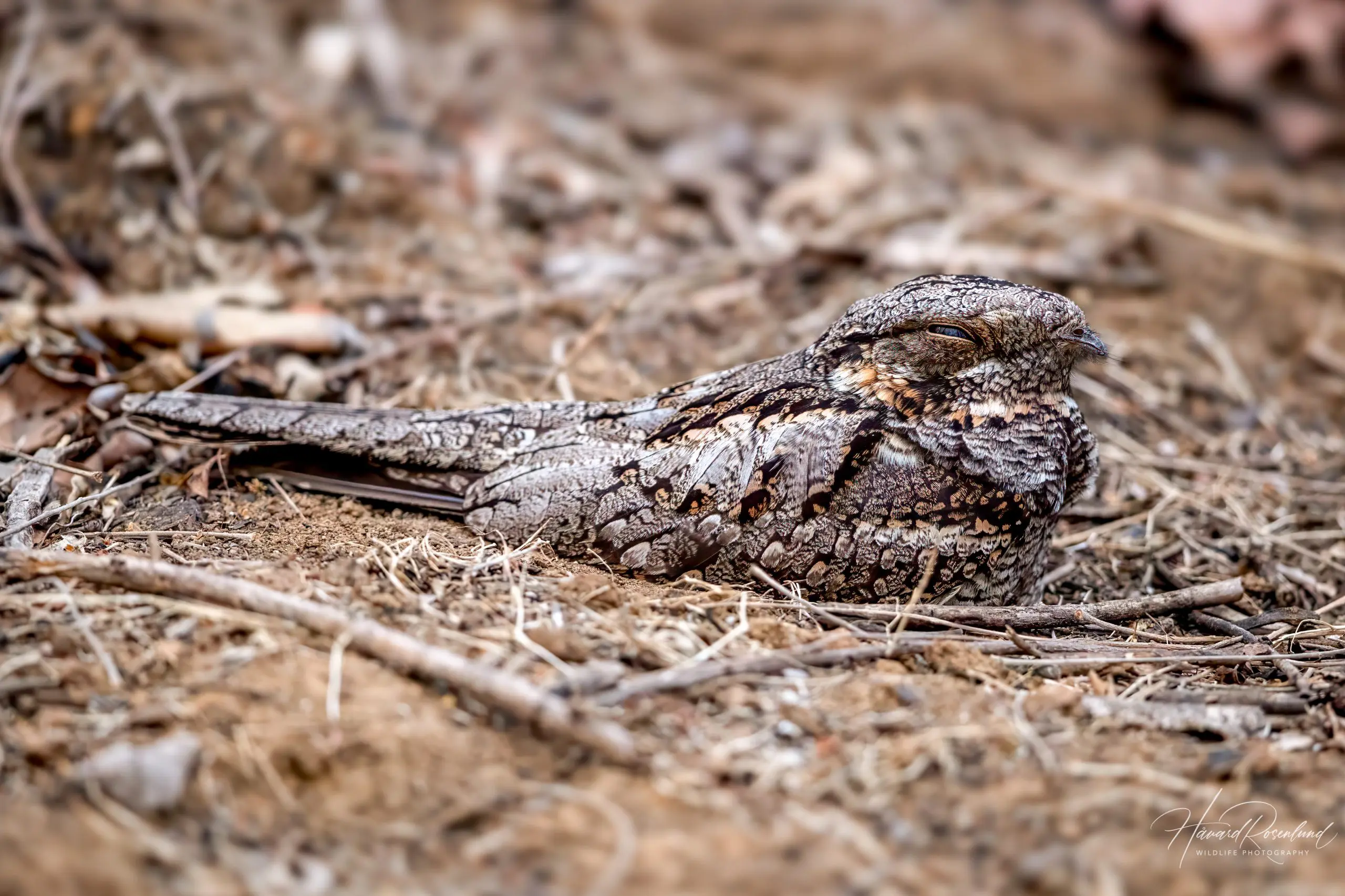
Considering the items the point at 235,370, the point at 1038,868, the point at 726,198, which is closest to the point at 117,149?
the point at 235,370

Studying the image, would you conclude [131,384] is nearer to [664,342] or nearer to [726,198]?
[664,342]

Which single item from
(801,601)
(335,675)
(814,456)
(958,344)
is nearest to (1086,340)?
(958,344)

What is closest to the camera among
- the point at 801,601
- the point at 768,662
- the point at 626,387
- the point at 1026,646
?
the point at 768,662

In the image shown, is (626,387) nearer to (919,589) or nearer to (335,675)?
(919,589)

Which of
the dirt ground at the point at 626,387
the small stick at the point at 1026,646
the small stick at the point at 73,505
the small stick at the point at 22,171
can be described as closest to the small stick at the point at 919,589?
the dirt ground at the point at 626,387

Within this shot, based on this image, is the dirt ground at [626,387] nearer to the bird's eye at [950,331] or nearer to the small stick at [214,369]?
the small stick at [214,369]
